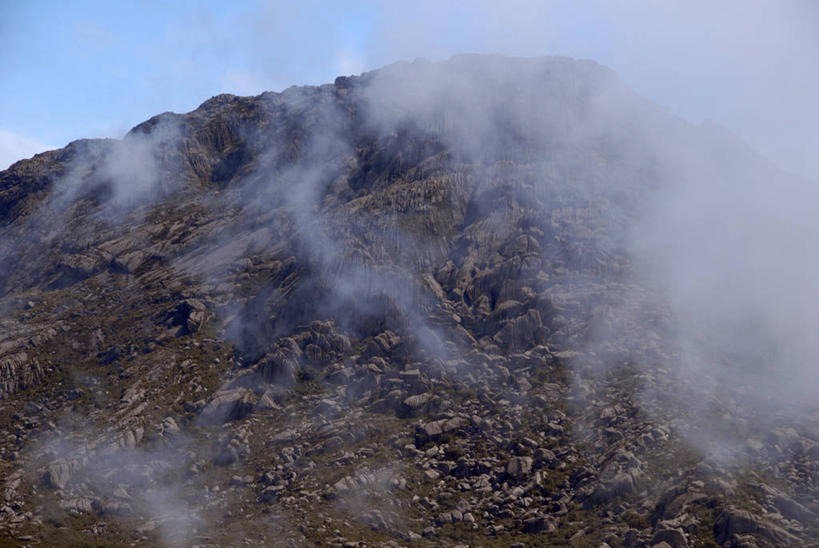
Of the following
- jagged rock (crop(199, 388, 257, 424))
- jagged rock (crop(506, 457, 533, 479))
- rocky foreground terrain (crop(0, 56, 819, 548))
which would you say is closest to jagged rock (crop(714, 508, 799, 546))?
rocky foreground terrain (crop(0, 56, 819, 548))

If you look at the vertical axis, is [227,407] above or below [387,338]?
below

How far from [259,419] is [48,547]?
99.1 feet

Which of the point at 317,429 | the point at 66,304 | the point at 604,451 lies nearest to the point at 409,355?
the point at 317,429

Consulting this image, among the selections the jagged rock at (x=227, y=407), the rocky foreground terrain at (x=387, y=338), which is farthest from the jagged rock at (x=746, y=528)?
the jagged rock at (x=227, y=407)

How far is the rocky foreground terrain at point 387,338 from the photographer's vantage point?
70.3 metres

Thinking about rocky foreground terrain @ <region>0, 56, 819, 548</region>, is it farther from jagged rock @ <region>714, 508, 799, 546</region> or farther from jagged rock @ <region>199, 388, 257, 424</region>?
jagged rock @ <region>199, 388, 257, 424</region>

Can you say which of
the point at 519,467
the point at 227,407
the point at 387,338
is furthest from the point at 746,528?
the point at 227,407

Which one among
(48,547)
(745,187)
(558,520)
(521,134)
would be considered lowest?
(558,520)

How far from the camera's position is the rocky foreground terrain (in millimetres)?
70312

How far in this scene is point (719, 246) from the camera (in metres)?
111

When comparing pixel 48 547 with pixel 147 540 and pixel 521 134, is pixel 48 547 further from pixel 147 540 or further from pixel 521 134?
pixel 521 134

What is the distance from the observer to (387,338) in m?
100

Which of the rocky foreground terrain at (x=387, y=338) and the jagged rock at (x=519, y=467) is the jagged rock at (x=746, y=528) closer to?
the rocky foreground terrain at (x=387, y=338)

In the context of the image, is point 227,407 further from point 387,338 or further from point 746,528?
point 746,528
